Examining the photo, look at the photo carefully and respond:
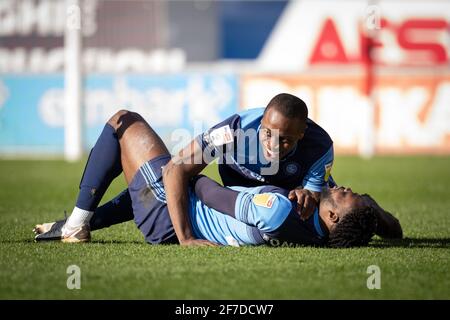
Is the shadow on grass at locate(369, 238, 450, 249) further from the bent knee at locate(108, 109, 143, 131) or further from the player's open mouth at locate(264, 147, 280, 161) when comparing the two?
the bent knee at locate(108, 109, 143, 131)

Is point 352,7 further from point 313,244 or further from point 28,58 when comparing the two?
point 313,244

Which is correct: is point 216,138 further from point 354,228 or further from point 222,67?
point 222,67

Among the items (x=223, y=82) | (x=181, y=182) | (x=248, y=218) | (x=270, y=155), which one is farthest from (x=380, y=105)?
(x=248, y=218)

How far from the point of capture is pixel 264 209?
6242 mm

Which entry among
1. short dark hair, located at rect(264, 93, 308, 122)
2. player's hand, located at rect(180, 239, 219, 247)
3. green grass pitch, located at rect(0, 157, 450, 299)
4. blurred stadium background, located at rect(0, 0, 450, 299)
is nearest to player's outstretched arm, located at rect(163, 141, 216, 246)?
player's hand, located at rect(180, 239, 219, 247)

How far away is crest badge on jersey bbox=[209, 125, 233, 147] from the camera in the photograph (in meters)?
6.63

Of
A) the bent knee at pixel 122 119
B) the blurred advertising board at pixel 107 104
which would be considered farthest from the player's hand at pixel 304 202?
the blurred advertising board at pixel 107 104

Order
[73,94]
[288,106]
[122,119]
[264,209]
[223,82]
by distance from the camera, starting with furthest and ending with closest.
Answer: [223,82], [73,94], [122,119], [288,106], [264,209]

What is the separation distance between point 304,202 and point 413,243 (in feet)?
5.45

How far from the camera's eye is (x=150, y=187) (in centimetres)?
695

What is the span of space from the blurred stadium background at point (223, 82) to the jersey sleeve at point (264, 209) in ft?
6.88

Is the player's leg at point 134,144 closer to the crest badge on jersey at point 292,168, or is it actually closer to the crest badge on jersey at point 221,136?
the crest badge on jersey at point 221,136

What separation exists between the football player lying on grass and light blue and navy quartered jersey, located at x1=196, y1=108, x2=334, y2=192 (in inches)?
10.7
